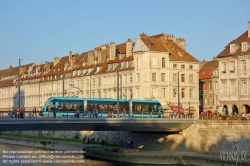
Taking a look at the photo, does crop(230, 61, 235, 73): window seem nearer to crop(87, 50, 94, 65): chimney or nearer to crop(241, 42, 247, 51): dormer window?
crop(241, 42, 247, 51): dormer window

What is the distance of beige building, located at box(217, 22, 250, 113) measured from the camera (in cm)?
7527

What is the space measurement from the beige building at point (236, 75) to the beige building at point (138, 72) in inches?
526

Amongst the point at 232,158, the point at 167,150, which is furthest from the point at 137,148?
the point at 232,158

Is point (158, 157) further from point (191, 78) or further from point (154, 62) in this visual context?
point (191, 78)

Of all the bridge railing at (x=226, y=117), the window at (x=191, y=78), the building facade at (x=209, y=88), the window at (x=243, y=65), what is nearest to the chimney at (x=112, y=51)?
the window at (x=191, y=78)

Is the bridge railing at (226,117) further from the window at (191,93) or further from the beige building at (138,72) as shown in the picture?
the window at (191,93)

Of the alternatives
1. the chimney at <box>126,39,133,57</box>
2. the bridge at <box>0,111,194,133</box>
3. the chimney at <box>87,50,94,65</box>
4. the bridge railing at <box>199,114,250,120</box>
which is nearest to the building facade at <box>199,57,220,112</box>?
the chimney at <box>126,39,133,57</box>

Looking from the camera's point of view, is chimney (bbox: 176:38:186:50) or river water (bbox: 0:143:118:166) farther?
chimney (bbox: 176:38:186:50)

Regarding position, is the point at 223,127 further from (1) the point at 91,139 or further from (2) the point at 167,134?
(1) the point at 91,139

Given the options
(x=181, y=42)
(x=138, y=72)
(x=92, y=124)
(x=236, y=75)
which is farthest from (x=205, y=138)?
(x=181, y=42)

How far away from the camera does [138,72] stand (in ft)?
299

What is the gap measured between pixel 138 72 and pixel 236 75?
793 inches

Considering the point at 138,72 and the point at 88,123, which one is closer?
the point at 88,123

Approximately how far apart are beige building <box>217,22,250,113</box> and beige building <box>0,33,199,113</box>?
13353 mm
